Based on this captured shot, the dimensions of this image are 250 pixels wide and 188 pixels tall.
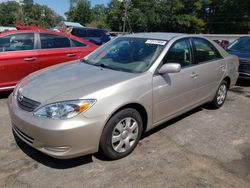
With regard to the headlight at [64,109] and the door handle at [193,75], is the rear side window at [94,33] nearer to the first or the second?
the door handle at [193,75]

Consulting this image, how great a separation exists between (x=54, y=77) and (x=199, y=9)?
58368 mm

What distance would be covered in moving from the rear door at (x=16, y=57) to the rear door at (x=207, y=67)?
11.0 ft

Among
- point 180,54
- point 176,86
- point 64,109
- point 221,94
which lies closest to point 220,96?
point 221,94

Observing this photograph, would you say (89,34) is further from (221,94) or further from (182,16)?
(182,16)

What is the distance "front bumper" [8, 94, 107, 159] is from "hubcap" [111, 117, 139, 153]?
0.29 m

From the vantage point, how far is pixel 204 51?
498 centimetres

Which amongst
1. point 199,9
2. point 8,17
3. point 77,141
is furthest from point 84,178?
point 8,17

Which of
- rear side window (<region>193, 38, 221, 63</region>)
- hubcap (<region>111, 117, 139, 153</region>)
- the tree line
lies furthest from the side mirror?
the tree line

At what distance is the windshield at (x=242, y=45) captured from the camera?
8.56 meters

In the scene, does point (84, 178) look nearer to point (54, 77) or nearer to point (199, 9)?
point (54, 77)

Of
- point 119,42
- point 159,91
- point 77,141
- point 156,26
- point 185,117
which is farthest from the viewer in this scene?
point 156,26

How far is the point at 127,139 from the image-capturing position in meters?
3.60

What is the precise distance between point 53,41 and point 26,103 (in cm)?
335

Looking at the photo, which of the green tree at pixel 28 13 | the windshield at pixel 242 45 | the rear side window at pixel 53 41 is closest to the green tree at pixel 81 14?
the green tree at pixel 28 13
